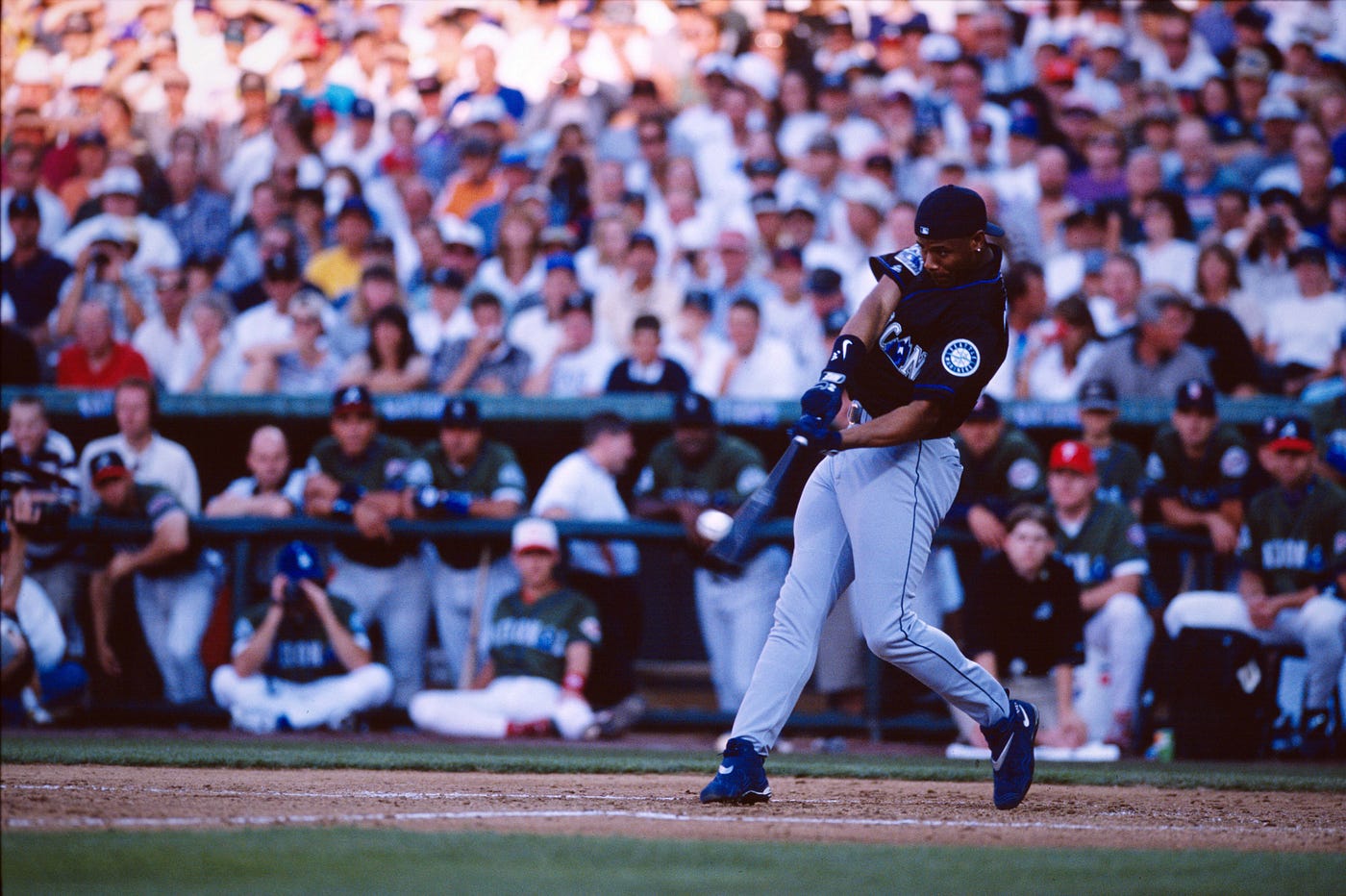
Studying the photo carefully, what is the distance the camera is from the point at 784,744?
8.13 m

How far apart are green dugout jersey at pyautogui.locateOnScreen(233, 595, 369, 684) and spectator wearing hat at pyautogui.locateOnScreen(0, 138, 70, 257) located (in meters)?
4.25

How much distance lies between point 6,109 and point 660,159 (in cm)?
557

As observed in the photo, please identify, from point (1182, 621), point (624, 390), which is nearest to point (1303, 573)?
point (1182, 621)

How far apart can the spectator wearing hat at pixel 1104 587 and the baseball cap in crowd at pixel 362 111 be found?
6.62m

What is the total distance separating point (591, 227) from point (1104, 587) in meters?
5.08

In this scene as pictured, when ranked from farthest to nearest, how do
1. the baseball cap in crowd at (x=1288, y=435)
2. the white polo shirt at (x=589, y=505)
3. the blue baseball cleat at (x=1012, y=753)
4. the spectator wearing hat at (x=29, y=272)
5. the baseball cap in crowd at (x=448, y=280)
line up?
the spectator wearing hat at (x=29, y=272)
the baseball cap in crowd at (x=448, y=280)
the white polo shirt at (x=589, y=505)
the baseball cap in crowd at (x=1288, y=435)
the blue baseball cleat at (x=1012, y=753)

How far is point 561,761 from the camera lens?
629 centimetres

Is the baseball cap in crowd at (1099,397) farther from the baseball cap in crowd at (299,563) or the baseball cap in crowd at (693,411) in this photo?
the baseball cap in crowd at (299,563)

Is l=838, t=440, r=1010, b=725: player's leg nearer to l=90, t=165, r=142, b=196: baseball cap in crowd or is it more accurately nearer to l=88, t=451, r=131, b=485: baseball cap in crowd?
l=88, t=451, r=131, b=485: baseball cap in crowd

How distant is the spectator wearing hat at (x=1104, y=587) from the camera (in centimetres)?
777

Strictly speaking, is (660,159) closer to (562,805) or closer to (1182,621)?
(1182,621)

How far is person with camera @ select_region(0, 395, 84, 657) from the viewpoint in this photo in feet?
28.4

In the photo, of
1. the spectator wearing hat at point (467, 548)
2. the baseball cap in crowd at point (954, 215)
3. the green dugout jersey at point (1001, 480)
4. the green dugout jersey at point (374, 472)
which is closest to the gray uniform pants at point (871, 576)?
the baseball cap in crowd at point (954, 215)

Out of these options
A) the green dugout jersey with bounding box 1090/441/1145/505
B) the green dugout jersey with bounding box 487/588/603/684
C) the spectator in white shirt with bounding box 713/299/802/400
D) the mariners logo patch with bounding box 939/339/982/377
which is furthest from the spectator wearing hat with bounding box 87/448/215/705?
the mariners logo patch with bounding box 939/339/982/377
